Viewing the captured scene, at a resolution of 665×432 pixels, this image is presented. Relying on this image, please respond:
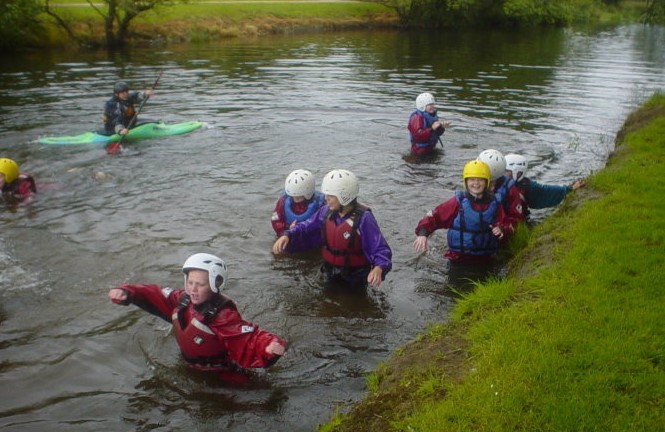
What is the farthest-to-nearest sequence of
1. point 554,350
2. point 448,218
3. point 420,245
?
point 448,218, point 420,245, point 554,350

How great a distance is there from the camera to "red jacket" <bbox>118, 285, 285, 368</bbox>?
6410 millimetres

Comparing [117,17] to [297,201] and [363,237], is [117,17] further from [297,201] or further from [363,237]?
[363,237]

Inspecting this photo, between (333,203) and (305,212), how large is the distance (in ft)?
5.96

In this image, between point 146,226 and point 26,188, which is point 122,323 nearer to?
point 146,226

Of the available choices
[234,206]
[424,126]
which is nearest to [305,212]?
[234,206]

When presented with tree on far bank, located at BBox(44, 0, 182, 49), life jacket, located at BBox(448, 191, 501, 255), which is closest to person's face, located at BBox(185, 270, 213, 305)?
life jacket, located at BBox(448, 191, 501, 255)

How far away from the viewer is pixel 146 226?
11641 mm

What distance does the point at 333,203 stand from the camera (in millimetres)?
8445

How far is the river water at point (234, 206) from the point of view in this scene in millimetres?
6918

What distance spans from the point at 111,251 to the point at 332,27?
146 ft

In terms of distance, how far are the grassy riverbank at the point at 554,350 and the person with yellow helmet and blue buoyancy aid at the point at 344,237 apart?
167cm

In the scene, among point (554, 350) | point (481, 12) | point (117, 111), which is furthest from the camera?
point (481, 12)

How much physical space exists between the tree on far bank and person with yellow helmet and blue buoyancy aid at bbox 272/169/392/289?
32.3 m

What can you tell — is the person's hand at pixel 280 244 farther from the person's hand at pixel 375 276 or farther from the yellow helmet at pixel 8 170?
the yellow helmet at pixel 8 170
